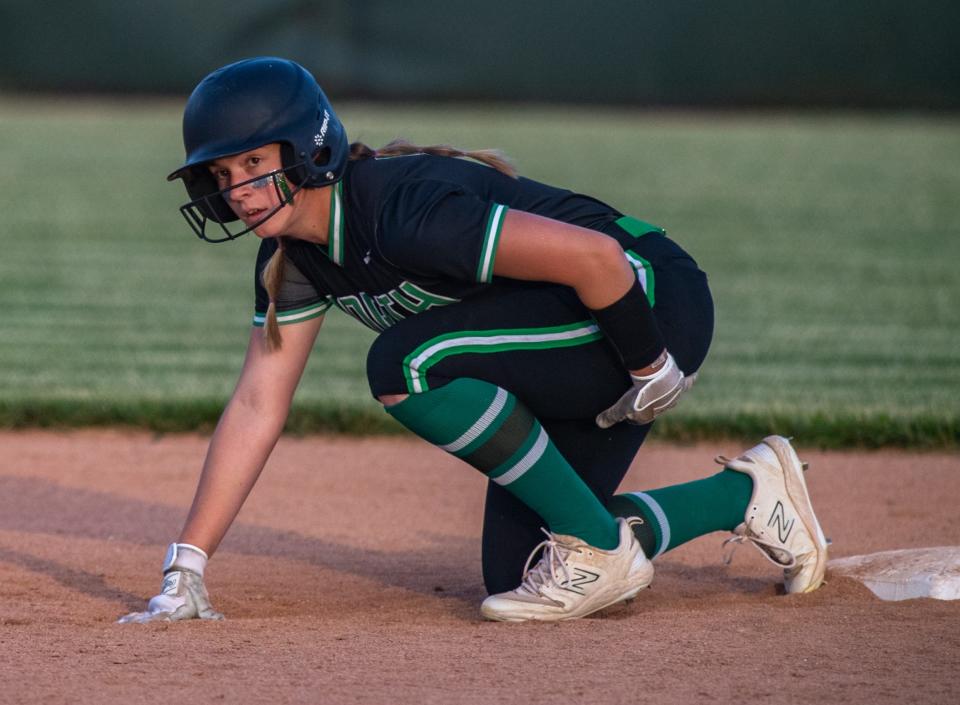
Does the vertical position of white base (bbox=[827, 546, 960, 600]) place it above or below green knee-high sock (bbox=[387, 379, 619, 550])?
below

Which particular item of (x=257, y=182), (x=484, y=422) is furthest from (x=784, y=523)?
(x=257, y=182)

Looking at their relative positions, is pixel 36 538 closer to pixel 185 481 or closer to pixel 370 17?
pixel 185 481

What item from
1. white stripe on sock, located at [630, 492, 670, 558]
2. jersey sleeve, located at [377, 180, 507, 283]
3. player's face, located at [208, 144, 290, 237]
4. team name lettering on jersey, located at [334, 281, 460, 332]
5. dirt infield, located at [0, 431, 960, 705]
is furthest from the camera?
white stripe on sock, located at [630, 492, 670, 558]

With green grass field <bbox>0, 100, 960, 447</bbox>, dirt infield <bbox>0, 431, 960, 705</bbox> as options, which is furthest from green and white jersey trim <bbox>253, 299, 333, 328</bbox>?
green grass field <bbox>0, 100, 960, 447</bbox>

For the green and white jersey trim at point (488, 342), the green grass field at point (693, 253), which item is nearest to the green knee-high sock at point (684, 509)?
the green and white jersey trim at point (488, 342)

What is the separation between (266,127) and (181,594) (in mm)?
982

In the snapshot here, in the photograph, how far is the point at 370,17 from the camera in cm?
1744

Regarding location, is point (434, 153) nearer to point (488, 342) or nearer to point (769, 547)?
point (488, 342)

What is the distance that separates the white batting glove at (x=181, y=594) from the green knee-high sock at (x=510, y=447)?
56cm

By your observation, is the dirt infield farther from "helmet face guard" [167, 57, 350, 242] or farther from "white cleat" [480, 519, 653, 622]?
"helmet face guard" [167, 57, 350, 242]

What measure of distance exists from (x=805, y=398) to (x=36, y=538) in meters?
2.86

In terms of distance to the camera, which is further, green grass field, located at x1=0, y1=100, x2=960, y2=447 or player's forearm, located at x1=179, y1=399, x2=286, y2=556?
green grass field, located at x1=0, y1=100, x2=960, y2=447

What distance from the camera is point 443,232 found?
259 centimetres

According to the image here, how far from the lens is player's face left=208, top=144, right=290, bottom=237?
272 cm
